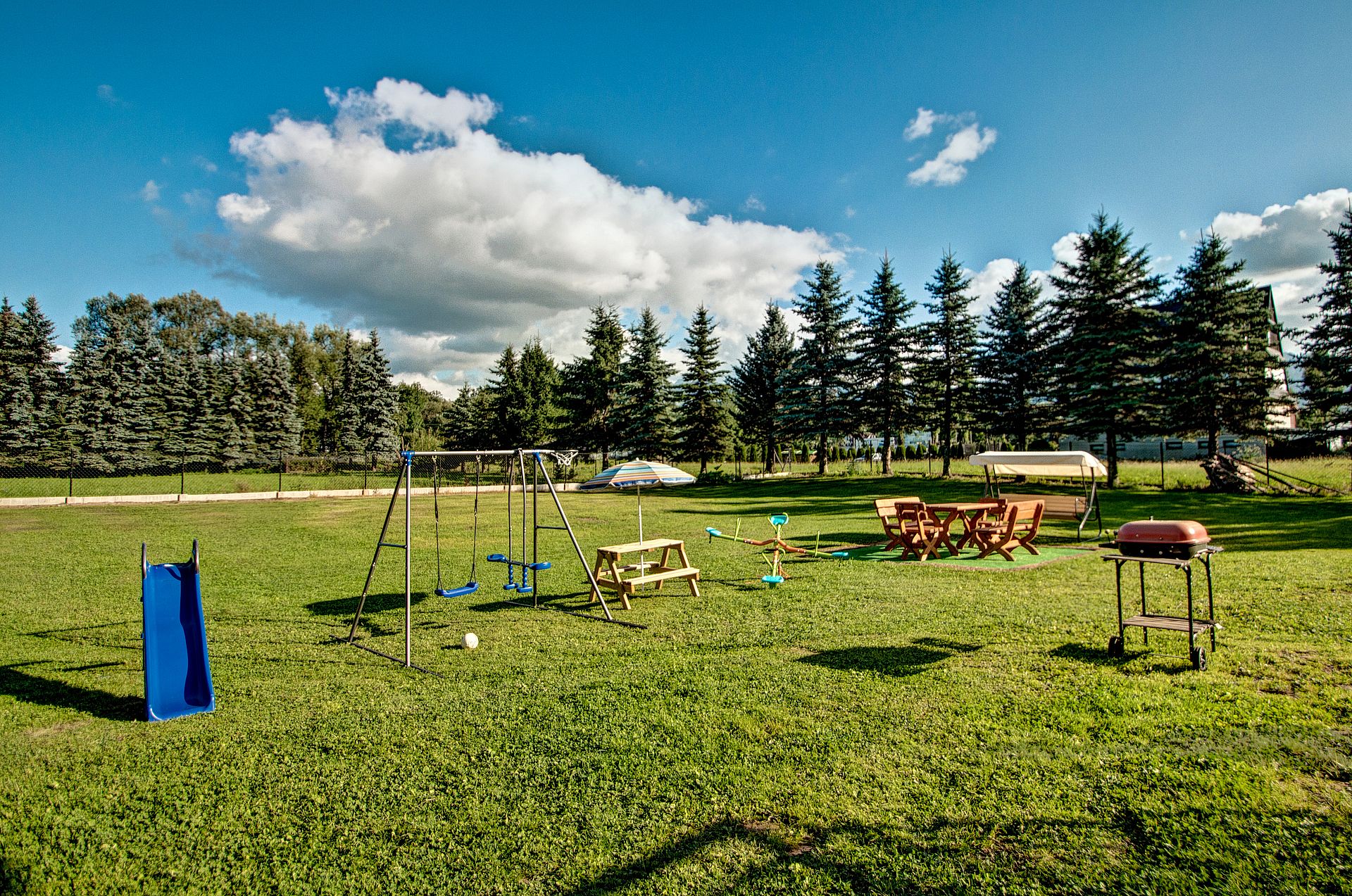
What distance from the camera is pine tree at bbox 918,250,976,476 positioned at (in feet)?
116

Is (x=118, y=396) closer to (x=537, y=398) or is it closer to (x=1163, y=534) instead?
(x=537, y=398)

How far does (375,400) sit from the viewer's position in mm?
47750

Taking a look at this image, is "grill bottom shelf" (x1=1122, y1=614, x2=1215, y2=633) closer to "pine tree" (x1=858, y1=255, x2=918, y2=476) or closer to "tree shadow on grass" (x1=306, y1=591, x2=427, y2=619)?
"tree shadow on grass" (x1=306, y1=591, x2=427, y2=619)

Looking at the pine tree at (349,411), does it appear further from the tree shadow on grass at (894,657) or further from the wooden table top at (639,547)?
the tree shadow on grass at (894,657)

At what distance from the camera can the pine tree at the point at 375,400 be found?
47625mm

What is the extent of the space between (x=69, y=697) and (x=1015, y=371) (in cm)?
3626

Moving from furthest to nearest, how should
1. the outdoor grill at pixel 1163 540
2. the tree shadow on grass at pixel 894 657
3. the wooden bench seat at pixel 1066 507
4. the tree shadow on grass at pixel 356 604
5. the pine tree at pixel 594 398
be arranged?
the pine tree at pixel 594 398 < the wooden bench seat at pixel 1066 507 < the tree shadow on grass at pixel 356 604 < the tree shadow on grass at pixel 894 657 < the outdoor grill at pixel 1163 540

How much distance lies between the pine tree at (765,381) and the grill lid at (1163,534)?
1402 inches

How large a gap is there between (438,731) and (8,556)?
44.9ft

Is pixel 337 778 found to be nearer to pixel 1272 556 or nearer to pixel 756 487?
pixel 1272 556

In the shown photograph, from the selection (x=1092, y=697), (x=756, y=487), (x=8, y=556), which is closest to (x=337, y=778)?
(x=1092, y=697)

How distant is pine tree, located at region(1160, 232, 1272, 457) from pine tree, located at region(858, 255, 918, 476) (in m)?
12.0

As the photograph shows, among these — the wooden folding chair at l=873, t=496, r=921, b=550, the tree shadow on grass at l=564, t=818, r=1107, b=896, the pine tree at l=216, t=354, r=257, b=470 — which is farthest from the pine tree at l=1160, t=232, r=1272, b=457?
the pine tree at l=216, t=354, r=257, b=470

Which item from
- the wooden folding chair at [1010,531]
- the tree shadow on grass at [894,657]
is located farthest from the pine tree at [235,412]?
the tree shadow on grass at [894,657]
